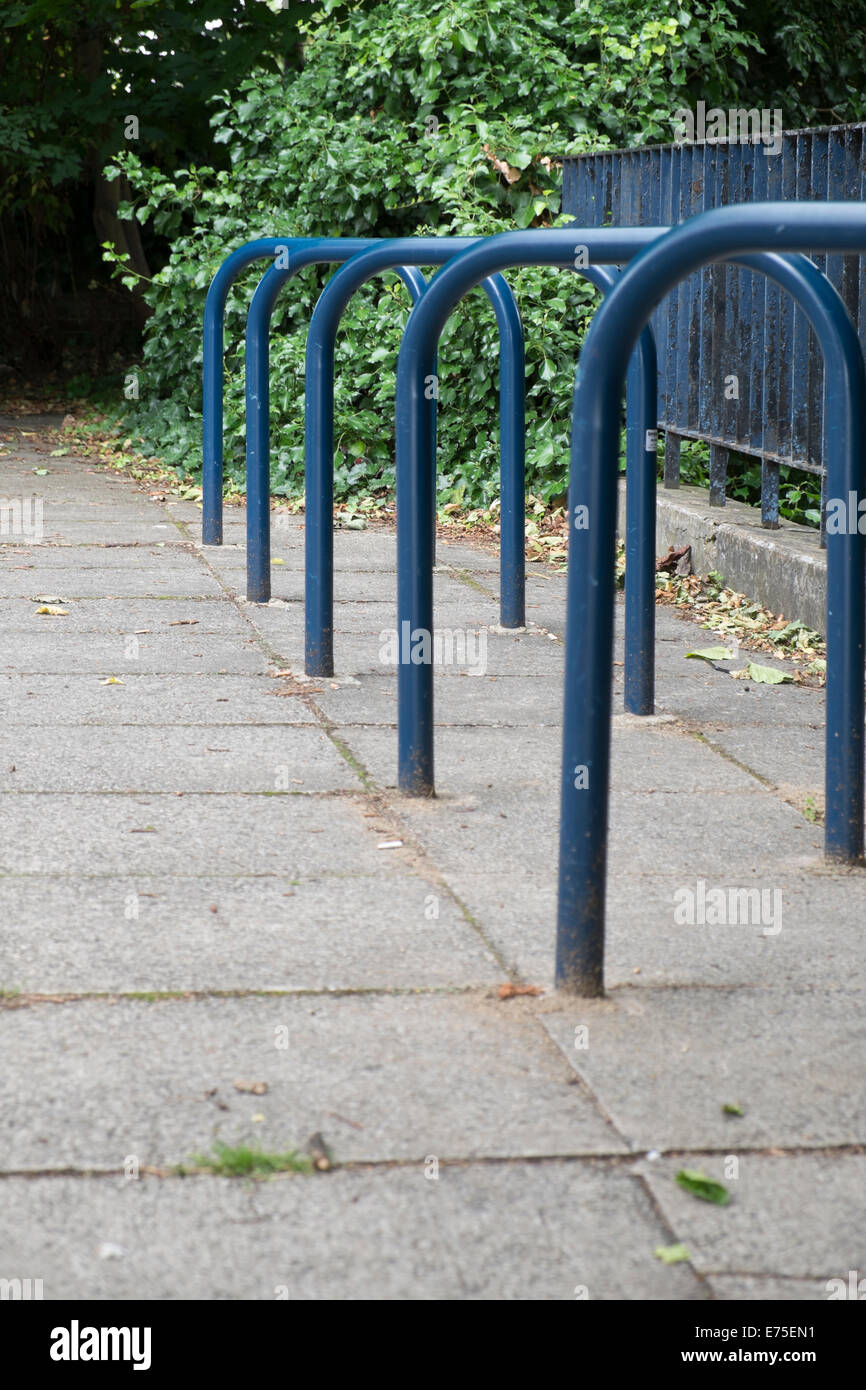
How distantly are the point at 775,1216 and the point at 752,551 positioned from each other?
4.17m

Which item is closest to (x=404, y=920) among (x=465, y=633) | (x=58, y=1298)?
(x=58, y=1298)

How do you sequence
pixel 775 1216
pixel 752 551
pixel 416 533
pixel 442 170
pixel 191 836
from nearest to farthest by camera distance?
pixel 775 1216
pixel 191 836
pixel 416 533
pixel 752 551
pixel 442 170

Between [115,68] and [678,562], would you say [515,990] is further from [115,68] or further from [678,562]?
[115,68]

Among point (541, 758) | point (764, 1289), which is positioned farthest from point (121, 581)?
point (764, 1289)

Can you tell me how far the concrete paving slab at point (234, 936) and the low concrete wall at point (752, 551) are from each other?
8.97 feet

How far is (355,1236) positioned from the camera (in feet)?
6.12

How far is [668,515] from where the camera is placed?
22.2 ft

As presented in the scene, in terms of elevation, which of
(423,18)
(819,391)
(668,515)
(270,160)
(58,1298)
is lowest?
(58,1298)

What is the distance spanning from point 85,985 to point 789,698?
2.70 meters

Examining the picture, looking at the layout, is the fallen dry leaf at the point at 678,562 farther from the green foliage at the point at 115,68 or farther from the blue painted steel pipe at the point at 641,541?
the green foliage at the point at 115,68

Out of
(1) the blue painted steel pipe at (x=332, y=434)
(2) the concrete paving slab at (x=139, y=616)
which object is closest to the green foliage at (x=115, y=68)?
(2) the concrete paving slab at (x=139, y=616)

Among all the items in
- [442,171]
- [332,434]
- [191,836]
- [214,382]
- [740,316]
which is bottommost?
[191,836]

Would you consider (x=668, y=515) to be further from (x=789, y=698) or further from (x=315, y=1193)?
(x=315, y=1193)

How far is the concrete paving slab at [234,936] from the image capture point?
2.60 meters
